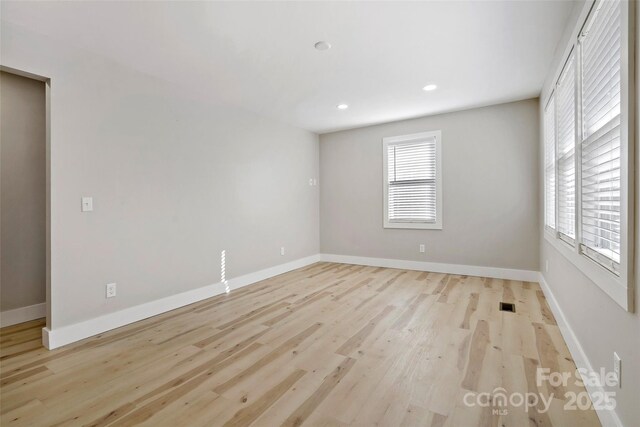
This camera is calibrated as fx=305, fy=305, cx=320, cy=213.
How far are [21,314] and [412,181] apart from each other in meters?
5.21

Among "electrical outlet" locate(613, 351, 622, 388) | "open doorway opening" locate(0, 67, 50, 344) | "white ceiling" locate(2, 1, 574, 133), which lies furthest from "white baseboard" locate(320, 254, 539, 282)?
"open doorway opening" locate(0, 67, 50, 344)

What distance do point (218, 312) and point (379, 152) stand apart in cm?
370

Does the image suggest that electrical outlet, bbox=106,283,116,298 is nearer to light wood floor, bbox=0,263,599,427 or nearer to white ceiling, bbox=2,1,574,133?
light wood floor, bbox=0,263,599,427

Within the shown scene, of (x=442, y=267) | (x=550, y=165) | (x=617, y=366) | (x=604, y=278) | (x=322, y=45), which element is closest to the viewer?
(x=617, y=366)

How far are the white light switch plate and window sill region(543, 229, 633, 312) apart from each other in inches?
141

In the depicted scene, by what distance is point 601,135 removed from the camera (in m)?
1.61

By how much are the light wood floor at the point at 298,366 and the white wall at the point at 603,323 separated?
0.95 feet

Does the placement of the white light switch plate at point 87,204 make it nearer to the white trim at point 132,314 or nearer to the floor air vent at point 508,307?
the white trim at point 132,314

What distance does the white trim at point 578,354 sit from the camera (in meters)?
1.44

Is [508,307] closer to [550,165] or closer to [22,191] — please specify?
[550,165]

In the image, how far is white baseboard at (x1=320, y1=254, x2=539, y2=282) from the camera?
4309 mm

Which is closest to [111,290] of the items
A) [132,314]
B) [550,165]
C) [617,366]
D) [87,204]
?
[132,314]

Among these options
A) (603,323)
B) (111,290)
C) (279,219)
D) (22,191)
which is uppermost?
(22,191)

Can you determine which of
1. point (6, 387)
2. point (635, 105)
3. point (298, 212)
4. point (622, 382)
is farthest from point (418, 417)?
point (298, 212)
